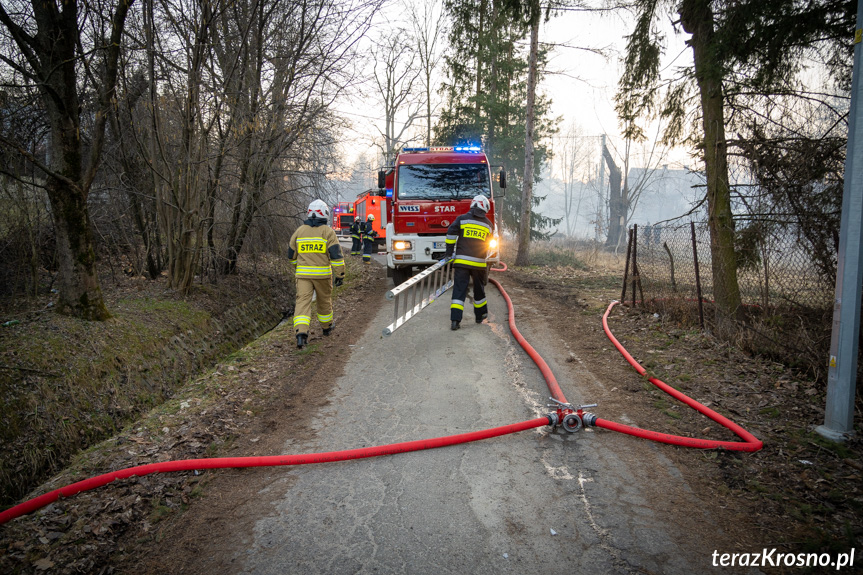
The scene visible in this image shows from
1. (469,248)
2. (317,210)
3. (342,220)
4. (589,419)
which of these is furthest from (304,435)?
(342,220)

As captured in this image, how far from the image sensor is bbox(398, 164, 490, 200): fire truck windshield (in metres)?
9.97

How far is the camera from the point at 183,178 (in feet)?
27.9

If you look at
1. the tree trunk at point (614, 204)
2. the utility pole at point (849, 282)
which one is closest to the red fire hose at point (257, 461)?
the utility pole at point (849, 282)

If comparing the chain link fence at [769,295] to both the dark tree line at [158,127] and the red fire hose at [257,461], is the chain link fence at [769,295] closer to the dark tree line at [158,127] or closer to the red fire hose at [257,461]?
the red fire hose at [257,461]

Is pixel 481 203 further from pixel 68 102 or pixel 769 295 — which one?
pixel 68 102

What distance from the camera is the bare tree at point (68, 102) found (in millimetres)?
5758

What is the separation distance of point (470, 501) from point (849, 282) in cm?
326

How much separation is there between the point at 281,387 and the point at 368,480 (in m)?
2.43

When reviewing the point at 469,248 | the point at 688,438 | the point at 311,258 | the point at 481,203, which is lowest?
the point at 688,438

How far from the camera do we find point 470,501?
122 inches

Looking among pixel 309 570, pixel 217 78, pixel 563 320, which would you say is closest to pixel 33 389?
pixel 309 570

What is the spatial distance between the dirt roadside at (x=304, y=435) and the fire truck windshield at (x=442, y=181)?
4.01 metres

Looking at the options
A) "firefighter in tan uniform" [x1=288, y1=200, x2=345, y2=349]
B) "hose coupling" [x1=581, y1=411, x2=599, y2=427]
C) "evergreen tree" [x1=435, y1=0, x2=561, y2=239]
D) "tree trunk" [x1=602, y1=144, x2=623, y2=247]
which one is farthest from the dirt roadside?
"tree trunk" [x1=602, y1=144, x2=623, y2=247]

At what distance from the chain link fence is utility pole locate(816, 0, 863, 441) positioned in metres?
1.22
